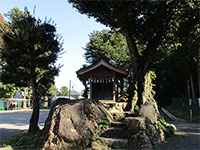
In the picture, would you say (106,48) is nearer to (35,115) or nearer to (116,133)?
(35,115)

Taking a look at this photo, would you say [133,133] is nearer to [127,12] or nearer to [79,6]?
[127,12]

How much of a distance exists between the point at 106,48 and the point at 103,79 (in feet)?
101

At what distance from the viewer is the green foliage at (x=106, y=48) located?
63.2 meters

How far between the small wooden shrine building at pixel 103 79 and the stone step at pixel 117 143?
1874 cm

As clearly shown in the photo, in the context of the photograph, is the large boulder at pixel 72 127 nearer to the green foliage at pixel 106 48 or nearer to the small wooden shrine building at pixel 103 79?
the small wooden shrine building at pixel 103 79

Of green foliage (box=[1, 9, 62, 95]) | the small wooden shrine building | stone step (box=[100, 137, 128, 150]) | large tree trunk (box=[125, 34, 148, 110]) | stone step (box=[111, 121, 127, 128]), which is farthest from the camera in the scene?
the small wooden shrine building

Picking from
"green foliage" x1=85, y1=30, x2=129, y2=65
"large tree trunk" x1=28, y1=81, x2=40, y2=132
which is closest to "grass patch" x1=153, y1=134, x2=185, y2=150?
"large tree trunk" x1=28, y1=81, x2=40, y2=132

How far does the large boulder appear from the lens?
14.4m

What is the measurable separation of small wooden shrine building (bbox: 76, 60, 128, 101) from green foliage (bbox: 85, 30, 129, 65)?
24.6m

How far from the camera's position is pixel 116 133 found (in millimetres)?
15883

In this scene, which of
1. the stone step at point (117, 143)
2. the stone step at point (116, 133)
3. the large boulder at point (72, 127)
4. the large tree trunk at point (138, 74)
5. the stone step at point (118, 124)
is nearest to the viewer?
the large boulder at point (72, 127)

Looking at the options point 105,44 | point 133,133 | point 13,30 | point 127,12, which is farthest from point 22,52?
point 105,44

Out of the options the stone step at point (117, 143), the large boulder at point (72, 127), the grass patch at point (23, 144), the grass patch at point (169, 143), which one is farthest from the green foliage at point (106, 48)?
the stone step at point (117, 143)

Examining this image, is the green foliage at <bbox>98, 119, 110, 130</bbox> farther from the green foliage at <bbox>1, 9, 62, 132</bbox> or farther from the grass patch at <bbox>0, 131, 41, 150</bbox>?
the green foliage at <bbox>1, 9, 62, 132</bbox>
